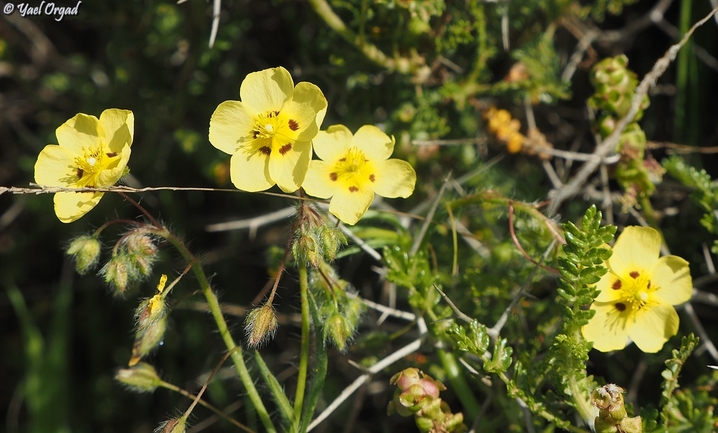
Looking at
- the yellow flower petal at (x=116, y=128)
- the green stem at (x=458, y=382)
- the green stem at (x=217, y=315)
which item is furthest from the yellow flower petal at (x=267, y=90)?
the green stem at (x=458, y=382)

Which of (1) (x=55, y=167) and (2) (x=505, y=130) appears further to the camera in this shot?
(2) (x=505, y=130)

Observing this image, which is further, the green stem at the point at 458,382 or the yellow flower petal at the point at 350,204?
the green stem at the point at 458,382

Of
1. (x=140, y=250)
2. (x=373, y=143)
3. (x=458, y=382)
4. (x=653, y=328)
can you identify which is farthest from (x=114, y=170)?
(x=653, y=328)

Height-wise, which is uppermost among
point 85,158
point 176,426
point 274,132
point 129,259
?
point 274,132

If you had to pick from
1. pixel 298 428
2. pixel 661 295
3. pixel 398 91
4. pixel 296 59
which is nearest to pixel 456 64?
pixel 398 91

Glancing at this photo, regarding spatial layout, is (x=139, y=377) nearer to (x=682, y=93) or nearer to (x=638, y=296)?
(x=638, y=296)

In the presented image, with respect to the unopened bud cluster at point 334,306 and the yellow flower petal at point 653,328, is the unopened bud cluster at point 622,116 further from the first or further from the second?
the unopened bud cluster at point 334,306

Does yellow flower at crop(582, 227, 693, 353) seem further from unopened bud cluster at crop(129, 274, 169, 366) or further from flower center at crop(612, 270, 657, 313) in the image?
unopened bud cluster at crop(129, 274, 169, 366)
